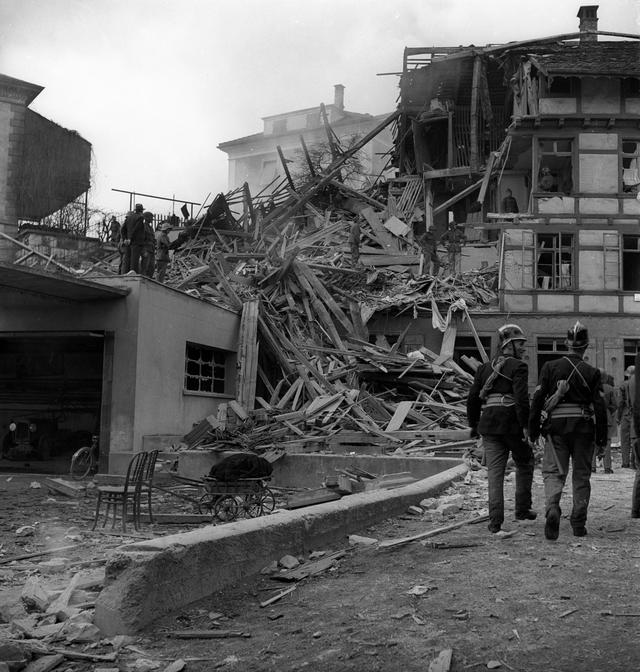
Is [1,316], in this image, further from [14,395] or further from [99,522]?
[99,522]

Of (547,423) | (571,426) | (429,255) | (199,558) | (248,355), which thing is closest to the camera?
(199,558)

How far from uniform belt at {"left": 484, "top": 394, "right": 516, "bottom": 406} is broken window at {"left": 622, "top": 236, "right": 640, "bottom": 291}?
17.6 meters

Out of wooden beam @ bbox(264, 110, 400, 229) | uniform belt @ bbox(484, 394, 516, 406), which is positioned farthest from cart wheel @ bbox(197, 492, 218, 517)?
wooden beam @ bbox(264, 110, 400, 229)

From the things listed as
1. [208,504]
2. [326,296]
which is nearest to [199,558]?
[208,504]

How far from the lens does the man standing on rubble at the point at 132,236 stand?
17125 mm

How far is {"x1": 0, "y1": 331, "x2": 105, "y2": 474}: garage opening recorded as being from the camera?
18.2m

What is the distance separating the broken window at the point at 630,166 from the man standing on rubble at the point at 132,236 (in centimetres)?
1426

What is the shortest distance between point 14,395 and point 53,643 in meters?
15.1

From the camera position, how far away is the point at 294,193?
3278 cm

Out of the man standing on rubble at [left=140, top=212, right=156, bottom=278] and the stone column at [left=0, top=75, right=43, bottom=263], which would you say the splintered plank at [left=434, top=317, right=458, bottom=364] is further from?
the stone column at [left=0, top=75, right=43, bottom=263]

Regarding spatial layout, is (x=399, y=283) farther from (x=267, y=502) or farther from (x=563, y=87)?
(x=267, y=502)

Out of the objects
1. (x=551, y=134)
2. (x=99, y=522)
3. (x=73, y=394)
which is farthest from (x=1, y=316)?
(x=551, y=134)

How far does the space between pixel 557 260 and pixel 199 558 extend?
65.7ft

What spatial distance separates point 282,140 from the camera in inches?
2147
